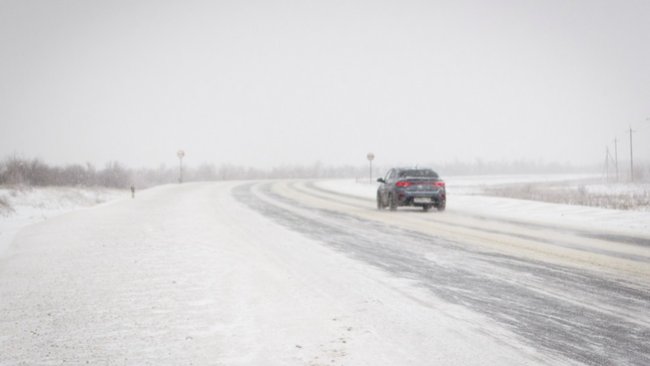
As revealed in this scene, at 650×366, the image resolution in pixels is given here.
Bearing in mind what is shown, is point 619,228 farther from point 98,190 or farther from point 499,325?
point 98,190

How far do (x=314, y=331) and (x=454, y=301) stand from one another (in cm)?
188

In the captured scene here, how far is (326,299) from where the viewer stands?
5.64m

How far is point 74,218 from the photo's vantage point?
15.9 metres

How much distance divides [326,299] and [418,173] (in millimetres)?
15267

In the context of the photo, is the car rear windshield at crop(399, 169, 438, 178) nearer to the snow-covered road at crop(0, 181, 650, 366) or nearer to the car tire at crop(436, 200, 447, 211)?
the car tire at crop(436, 200, 447, 211)

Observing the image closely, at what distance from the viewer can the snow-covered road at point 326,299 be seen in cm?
397

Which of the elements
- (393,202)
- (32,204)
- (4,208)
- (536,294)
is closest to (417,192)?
(393,202)

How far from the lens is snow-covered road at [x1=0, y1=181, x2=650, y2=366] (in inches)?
156

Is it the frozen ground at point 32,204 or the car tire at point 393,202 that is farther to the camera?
the car tire at point 393,202

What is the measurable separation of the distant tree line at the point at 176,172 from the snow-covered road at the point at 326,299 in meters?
21.7

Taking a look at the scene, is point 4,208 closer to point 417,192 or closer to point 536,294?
point 417,192

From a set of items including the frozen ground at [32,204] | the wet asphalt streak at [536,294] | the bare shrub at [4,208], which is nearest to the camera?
the wet asphalt streak at [536,294]

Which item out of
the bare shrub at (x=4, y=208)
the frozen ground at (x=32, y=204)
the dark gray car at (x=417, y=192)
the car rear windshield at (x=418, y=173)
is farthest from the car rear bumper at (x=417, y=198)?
the bare shrub at (x=4, y=208)

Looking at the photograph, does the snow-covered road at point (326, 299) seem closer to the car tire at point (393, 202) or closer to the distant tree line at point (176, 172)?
the car tire at point (393, 202)
